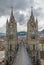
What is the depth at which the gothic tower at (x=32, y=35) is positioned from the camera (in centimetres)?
1625

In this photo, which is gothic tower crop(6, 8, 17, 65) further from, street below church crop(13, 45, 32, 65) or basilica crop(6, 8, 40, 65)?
street below church crop(13, 45, 32, 65)

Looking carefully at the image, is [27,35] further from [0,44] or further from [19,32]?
[0,44]

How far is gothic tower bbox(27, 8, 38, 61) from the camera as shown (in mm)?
16250

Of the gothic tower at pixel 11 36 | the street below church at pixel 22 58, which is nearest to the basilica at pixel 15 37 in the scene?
the gothic tower at pixel 11 36

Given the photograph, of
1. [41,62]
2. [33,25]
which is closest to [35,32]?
[33,25]

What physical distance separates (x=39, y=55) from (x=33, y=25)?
9.05 ft

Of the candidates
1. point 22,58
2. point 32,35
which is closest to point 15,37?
point 32,35

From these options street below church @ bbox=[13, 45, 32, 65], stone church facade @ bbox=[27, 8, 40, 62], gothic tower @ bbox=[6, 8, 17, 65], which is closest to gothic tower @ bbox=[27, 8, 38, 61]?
stone church facade @ bbox=[27, 8, 40, 62]

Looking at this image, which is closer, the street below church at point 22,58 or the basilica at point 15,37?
the street below church at point 22,58

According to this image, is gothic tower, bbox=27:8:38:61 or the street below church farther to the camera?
gothic tower, bbox=27:8:38:61

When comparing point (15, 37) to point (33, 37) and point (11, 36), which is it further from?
point (33, 37)

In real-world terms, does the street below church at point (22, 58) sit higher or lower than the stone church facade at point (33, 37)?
lower

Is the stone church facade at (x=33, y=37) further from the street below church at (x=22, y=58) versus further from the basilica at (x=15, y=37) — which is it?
the street below church at (x=22, y=58)

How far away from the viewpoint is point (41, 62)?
16.2 meters
